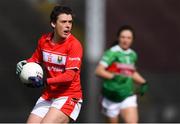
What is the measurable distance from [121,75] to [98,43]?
370cm

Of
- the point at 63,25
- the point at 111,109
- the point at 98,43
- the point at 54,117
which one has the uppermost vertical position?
the point at 63,25

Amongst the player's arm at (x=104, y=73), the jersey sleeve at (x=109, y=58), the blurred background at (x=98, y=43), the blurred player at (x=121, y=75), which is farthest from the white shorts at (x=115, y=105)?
the blurred background at (x=98, y=43)

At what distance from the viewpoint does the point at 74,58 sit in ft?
28.0

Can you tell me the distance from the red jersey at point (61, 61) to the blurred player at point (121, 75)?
2302 mm

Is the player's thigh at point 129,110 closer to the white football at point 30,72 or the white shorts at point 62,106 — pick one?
the white shorts at point 62,106

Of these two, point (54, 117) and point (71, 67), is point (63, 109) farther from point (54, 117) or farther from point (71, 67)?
point (71, 67)

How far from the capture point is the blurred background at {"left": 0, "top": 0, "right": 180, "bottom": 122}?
14.6 m

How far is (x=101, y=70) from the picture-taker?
36.3 ft

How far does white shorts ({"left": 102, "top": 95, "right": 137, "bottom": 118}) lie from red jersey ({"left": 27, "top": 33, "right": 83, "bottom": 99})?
2.48m

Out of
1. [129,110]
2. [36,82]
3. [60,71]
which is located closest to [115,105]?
[129,110]

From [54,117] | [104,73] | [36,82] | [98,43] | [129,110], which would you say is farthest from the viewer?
[98,43]

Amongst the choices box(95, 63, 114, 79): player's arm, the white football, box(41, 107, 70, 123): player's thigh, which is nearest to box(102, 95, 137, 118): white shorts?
box(95, 63, 114, 79): player's arm

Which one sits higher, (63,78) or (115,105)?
(63,78)

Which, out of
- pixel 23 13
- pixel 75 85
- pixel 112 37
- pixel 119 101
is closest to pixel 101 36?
pixel 112 37
